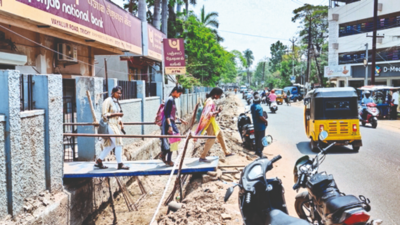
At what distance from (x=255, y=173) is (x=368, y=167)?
6.04 m

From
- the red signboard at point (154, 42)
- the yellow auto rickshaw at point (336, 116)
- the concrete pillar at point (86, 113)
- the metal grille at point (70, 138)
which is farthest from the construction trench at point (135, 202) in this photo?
A: the red signboard at point (154, 42)

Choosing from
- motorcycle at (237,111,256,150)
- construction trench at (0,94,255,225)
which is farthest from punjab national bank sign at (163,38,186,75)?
construction trench at (0,94,255,225)

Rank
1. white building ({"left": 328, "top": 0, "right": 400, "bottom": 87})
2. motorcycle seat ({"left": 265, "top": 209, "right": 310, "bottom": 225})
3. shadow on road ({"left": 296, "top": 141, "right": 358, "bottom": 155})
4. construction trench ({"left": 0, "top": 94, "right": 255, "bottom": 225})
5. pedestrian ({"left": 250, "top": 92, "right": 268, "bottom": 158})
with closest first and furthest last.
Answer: motorcycle seat ({"left": 265, "top": 209, "right": 310, "bottom": 225}) < construction trench ({"left": 0, "top": 94, "right": 255, "bottom": 225}) < pedestrian ({"left": 250, "top": 92, "right": 268, "bottom": 158}) < shadow on road ({"left": 296, "top": 141, "right": 358, "bottom": 155}) < white building ({"left": 328, "top": 0, "right": 400, "bottom": 87})

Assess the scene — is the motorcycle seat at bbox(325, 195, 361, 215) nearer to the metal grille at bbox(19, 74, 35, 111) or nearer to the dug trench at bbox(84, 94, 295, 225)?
the dug trench at bbox(84, 94, 295, 225)

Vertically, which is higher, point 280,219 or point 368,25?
point 368,25

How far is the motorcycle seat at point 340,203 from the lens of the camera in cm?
334

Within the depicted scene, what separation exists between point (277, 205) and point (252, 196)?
48 centimetres

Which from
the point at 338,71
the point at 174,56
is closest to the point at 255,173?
the point at 174,56

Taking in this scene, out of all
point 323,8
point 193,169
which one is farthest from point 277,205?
point 323,8

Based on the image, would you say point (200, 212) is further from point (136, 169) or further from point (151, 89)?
point (151, 89)

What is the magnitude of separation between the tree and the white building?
164ft

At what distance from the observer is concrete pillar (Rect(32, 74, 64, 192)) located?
18.3ft

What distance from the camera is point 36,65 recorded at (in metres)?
10.8

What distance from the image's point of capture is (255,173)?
3.56m
